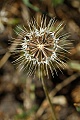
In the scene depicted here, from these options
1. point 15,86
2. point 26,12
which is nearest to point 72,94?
point 15,86

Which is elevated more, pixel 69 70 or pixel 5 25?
pixel 5 25

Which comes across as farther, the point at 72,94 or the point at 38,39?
the point at 72,94

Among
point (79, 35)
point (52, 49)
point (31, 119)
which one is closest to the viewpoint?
point (52, 49)

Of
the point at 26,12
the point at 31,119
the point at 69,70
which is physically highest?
the point at 26,12

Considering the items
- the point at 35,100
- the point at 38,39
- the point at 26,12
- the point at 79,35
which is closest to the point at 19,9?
the point at 26,12

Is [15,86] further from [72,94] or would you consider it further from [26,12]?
[26,12]

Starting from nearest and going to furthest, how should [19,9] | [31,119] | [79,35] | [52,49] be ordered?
[52,49] < [31,119] < [79,35] < [19,9]

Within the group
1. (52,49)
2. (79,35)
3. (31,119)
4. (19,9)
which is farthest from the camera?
(19,9)

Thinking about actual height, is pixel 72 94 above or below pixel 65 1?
below

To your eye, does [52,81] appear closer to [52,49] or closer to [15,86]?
[15,86]
